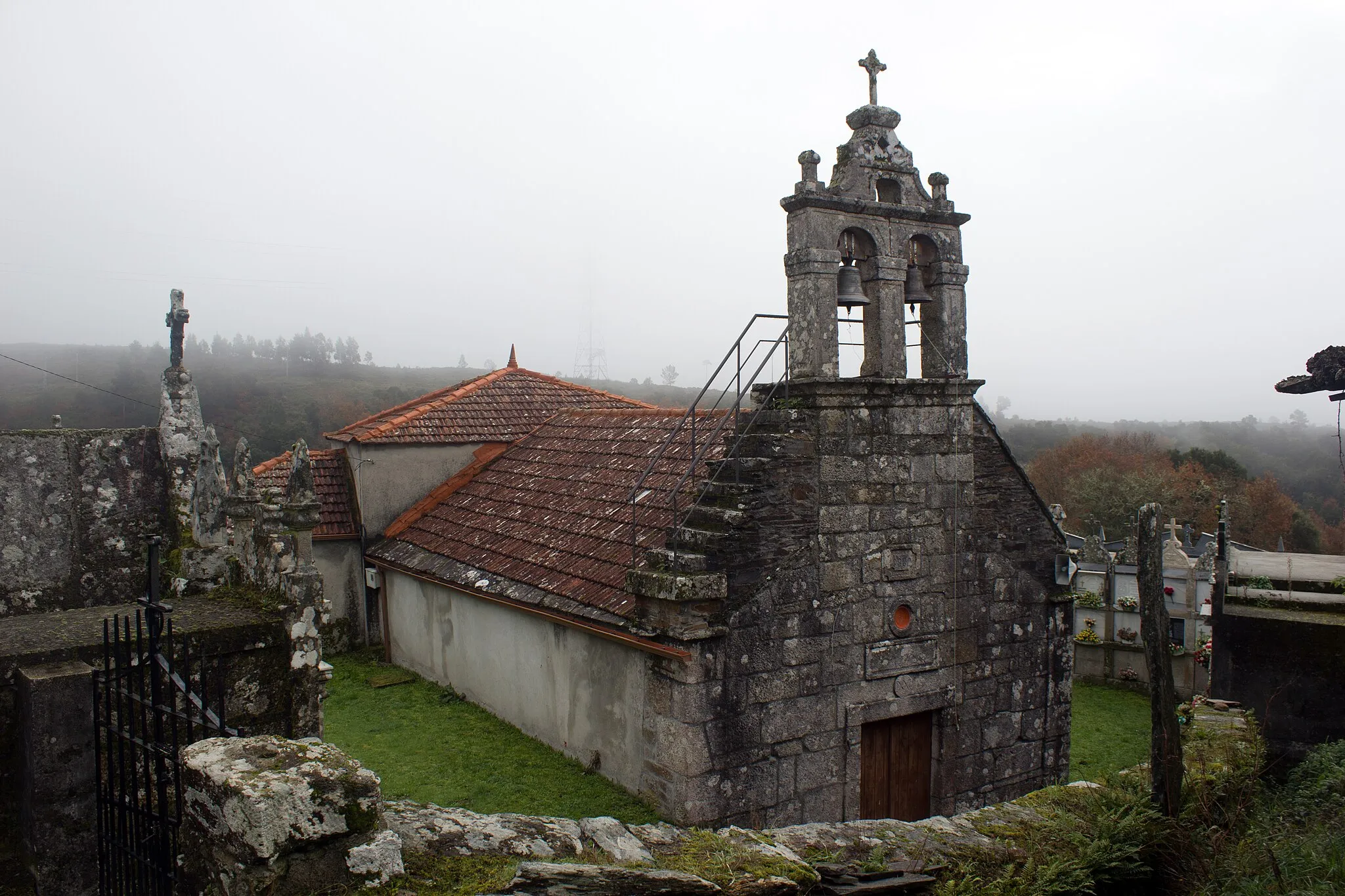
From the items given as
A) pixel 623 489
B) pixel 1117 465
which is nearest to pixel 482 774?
pixel 623 489

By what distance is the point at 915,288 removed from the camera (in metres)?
10.0

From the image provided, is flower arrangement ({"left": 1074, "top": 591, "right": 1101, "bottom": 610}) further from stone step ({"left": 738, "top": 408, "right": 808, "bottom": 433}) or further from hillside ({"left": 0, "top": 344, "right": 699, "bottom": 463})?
hillside ({"left": 0, "top": 344, "right": 699, "bottom": 463})

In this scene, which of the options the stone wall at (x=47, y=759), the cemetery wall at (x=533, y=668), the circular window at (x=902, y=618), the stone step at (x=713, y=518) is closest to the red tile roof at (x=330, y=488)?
the cemetery wall at (x=533, y=668)

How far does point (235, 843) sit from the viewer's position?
3.40 m

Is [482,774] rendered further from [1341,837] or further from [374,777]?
[1341,837]

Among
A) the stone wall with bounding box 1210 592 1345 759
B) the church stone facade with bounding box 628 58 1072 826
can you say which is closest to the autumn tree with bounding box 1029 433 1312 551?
the church stone facade with bounding box 628 58 1072 826

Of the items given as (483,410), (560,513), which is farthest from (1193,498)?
(560,513)

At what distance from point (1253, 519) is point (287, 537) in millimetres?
45290

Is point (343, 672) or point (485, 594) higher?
point (485, 594)

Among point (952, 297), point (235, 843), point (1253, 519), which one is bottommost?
point (1253, 519)

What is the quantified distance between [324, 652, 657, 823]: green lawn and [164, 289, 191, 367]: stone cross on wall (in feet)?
16.7

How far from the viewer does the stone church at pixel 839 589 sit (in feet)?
28.9

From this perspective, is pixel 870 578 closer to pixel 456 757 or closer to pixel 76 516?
pixel 456 757

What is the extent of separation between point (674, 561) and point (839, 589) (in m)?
1.79
